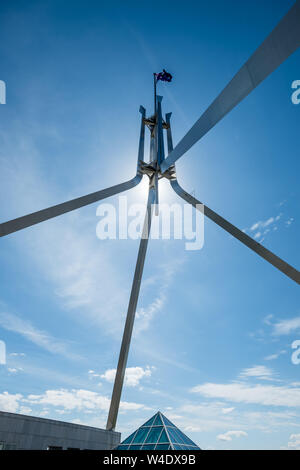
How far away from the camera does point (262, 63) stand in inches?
259

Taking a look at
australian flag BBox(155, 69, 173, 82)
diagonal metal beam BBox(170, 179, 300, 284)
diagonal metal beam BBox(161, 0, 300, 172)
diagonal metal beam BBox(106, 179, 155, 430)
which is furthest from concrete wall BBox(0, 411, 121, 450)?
australian flag BBox(155, 69, 173, 82)

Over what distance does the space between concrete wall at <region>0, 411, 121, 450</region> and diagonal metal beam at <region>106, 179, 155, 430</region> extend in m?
1.33

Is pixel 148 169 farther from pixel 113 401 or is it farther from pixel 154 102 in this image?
pixel 113 401

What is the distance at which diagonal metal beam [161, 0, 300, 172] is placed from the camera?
562 cm

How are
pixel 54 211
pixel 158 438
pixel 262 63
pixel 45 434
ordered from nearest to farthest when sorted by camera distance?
pixel 262 63 < pixel 54 211 < pixel 45 434 < pixel 158 438

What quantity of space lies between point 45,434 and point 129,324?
24.8ft

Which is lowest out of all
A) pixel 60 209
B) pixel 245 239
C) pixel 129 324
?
pixel 129 324

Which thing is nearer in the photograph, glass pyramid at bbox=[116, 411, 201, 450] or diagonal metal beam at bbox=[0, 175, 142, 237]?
diagonal metal beam at bbox=[0, 175, 142, 237]

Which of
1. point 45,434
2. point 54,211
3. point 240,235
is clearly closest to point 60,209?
point 54,211

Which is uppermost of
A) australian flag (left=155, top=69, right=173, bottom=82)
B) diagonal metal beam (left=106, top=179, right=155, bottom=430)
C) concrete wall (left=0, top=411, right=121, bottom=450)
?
australian flag (left=155, top=69, right=173, bottom=82)

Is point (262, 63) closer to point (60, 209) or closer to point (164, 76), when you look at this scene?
point (60, 209)

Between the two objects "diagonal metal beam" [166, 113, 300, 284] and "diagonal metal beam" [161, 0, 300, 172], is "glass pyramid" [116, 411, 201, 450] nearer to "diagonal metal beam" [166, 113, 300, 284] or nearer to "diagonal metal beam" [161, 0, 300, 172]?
"diagonal metal beam" [166, 113, 300, 284]

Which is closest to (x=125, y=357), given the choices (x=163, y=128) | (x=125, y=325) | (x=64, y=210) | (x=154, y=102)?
(x=125, y=325)

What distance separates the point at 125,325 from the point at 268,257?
392 inches
